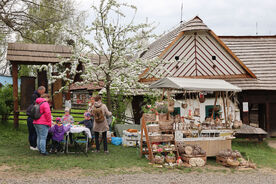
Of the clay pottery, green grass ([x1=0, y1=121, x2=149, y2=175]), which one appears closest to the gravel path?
green grass ([x1=0, y1=121, x2=149, y2=175])

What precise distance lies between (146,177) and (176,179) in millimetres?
714

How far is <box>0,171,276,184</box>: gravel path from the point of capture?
20.4 ft

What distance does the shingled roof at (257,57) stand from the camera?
1624cm

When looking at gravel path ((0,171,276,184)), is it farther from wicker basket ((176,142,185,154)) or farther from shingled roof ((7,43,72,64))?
shingled roof ((7,43,72,64))

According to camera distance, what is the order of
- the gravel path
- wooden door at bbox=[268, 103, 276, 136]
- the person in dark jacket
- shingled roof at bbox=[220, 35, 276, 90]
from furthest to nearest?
wooden door at bbox=[268, 103, 276, 136] → shingled roof at bbox=[220, 35, 276, 90] → the person in dark jacket → the gravel path

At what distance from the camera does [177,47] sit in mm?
16062

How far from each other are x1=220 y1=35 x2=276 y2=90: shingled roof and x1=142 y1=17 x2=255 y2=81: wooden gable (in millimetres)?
703

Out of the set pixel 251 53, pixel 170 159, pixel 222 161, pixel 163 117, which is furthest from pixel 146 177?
pixel 251 53

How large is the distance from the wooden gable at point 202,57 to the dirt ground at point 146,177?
8.76 m

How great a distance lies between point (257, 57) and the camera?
18.4 meters

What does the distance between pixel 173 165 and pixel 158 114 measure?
162 centimetres

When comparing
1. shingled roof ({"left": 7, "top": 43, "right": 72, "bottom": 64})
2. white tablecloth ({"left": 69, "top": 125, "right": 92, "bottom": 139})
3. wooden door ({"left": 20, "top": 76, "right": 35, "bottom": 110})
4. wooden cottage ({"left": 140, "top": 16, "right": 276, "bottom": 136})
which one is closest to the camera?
white tablecloth ({"left": 69, "top": 125, "right": 92, "bottom": 139})

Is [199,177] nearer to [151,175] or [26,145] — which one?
[151,175]

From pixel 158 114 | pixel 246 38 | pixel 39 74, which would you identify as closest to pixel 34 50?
pixel 39 74
